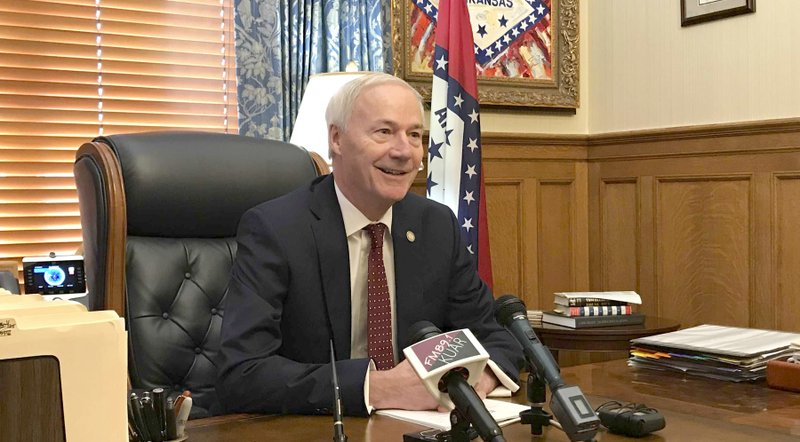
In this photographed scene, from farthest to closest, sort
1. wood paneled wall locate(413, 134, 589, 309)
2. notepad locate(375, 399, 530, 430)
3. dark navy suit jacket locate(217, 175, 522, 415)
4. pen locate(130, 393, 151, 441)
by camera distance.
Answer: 1. wood paneled wall locate(413, 134, 589, 309)
2. dark navy suit jacket locate(217, 175, 522, 415)
3. notepad locate(375, 399, 530, 430)
4. pen locate(130, 393, 151, 441)

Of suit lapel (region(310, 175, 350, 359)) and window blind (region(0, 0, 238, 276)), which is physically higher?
window blind (region(0, 0, 238, 276))

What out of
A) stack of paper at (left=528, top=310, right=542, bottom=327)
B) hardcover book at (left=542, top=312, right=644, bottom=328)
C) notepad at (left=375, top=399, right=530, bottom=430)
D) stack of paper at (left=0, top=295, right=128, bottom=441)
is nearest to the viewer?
stack of paper at (left=0, top=295, right=128, bottom=441)

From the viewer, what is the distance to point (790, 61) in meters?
3.24

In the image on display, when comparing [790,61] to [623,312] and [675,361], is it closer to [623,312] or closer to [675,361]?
[623,312]

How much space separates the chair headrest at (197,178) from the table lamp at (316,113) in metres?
0.71

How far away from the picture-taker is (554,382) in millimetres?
1024

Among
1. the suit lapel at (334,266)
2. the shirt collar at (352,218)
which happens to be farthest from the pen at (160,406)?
the shirt collar at (352,218)

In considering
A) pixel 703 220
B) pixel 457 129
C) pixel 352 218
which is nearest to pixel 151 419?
pixel 352 218

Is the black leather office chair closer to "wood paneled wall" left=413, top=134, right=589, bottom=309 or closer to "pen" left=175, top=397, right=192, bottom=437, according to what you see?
"pen" left=175, top=397, right=192, bottom=437

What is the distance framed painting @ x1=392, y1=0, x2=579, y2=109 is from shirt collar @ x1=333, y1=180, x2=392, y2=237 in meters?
1.73

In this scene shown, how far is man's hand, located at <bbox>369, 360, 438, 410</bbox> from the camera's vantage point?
137cm

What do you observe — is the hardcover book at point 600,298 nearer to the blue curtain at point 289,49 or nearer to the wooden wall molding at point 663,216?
the wooden wall molding at point 663,216

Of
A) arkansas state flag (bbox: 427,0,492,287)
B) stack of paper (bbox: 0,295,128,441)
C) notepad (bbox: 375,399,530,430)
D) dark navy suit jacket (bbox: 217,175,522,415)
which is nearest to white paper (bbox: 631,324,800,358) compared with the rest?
dark navy suit jacket (bbox: 217,175,522,415)

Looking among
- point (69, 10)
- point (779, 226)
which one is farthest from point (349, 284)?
point (779, 226)
